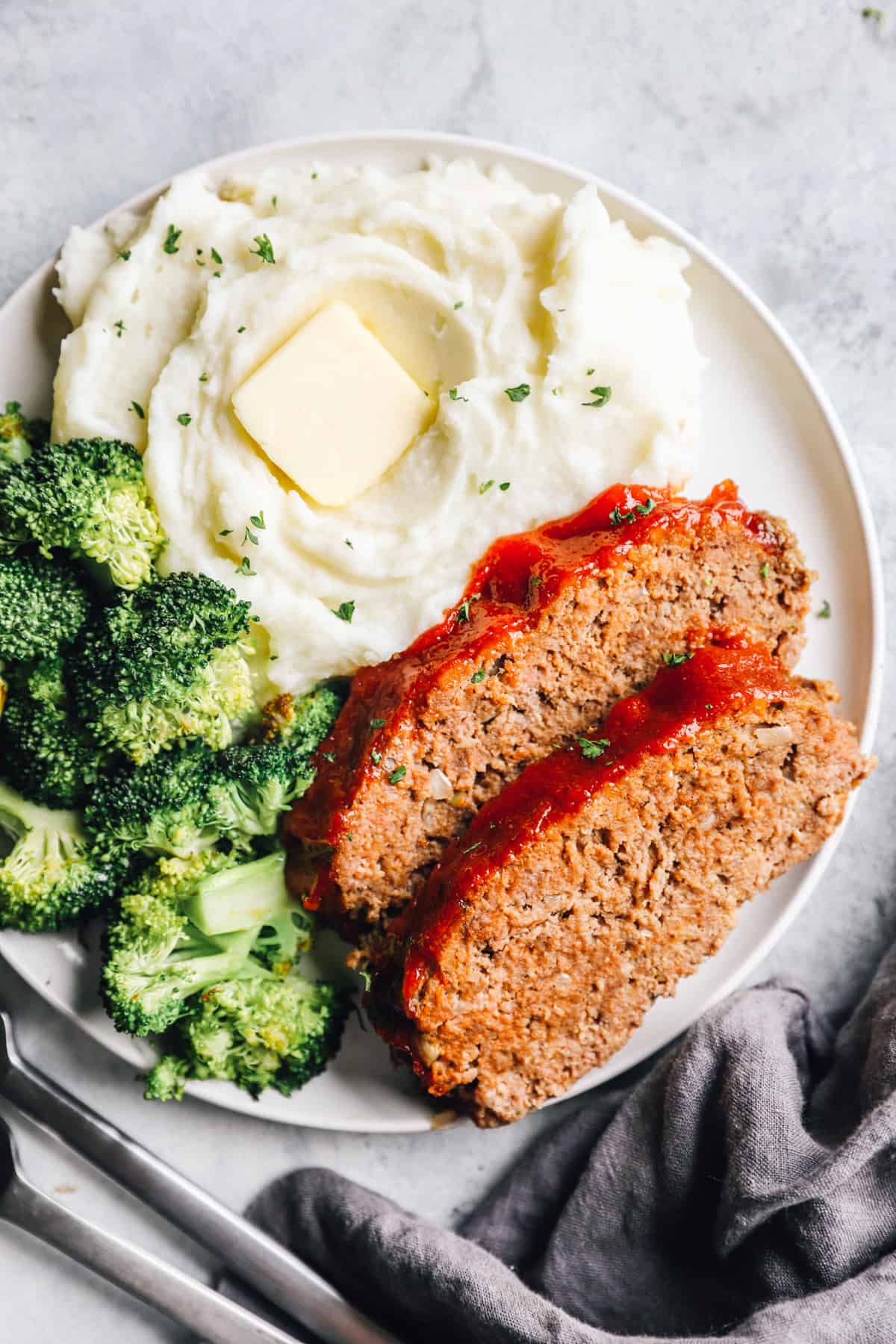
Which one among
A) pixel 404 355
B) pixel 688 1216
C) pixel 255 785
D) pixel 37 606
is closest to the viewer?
pixel 37 606

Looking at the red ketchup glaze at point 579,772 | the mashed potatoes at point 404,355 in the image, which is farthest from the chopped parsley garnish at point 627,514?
the red ketchup glaze at point 579,772

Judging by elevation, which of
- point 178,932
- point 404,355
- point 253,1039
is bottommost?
point 253,1039

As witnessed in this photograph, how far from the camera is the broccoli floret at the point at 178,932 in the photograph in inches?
171

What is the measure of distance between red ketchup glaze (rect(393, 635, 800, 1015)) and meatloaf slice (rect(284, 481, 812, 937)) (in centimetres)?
17

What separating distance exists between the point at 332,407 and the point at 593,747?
5.88 ft

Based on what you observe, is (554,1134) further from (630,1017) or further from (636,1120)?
(630,1017)

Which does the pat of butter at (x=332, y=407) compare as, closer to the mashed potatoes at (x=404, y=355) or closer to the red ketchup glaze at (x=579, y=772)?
the mashed potatoes at (x=404, y=355)

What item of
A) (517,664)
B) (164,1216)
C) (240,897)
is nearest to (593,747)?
(517,664)

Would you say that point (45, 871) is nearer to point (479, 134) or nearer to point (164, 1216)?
point (164, 1216)

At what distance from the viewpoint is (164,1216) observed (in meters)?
4.83

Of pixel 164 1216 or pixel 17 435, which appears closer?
pixel 17 435

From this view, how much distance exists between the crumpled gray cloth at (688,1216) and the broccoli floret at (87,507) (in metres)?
3.04

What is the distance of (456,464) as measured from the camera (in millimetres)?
4418

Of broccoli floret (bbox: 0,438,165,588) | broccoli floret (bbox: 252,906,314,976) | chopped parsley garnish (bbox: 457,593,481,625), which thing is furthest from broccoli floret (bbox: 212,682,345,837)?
broccoli floret (bbox: 0,438,165,588)
